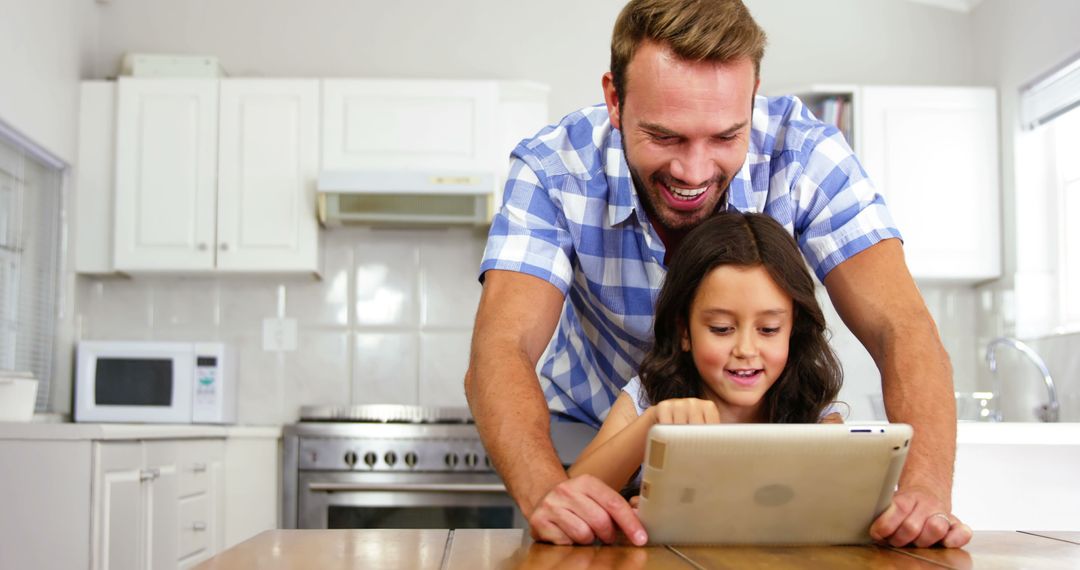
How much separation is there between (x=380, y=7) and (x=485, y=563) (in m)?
3.94

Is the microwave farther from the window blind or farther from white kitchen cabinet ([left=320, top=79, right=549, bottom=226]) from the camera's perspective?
the window blind

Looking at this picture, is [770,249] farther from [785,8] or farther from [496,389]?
[785,8]

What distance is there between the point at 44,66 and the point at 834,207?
317 cm

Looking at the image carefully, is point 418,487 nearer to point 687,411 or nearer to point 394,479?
point 394,479

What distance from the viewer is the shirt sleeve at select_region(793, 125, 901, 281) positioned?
1606 millimetres

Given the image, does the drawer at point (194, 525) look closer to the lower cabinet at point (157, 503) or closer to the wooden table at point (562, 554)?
the lower cabinet at point (157, 503)

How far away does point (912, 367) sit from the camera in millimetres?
1438

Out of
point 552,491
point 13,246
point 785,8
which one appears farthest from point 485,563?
point 785,8

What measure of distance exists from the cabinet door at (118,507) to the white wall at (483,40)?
6.59ft

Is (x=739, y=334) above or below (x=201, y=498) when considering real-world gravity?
above

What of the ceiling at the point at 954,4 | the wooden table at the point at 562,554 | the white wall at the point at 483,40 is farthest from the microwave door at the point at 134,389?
the ceiling at the point at 954,4

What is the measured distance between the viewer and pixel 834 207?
1659mm

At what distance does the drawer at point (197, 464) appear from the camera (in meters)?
3.53

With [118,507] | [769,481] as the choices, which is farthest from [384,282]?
[769,481]
